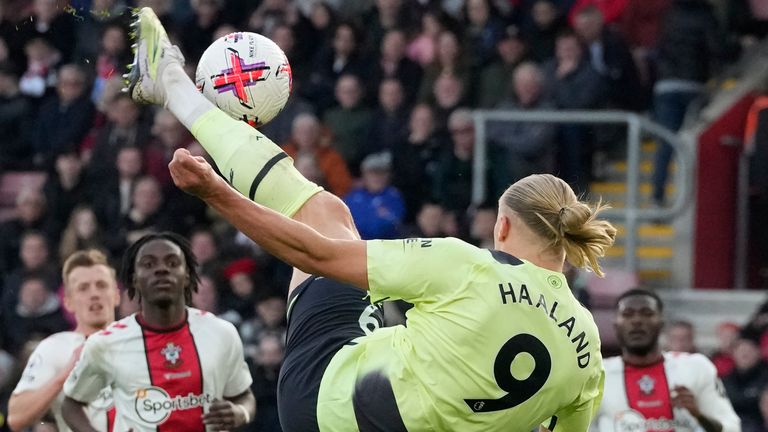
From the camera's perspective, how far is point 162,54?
613 centimetres

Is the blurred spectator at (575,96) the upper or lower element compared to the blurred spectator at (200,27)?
lower

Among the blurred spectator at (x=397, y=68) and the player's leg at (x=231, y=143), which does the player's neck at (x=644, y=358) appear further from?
the blurred spectator at (x=397, y=68)

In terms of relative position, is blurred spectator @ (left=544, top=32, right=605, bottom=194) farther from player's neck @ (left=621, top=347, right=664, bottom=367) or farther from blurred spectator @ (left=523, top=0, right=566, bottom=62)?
player's neck @ (left=621, top=347, right=664, bottom=367)

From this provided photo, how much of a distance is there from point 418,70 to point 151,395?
6192mm

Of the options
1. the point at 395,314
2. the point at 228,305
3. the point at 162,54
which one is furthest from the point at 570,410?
the point at 228,305

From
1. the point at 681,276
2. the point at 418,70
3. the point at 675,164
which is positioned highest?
the point at 418,70

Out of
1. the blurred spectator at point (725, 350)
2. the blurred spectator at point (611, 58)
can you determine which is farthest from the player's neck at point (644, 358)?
the blurred spectator at point (611, 58)

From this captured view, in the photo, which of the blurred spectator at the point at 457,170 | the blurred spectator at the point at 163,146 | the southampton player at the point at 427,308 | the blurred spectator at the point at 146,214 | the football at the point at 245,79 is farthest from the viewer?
the blurred spectator at the point at 163,146

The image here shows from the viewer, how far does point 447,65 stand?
12.8 meters

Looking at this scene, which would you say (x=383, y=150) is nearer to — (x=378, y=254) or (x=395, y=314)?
(x=395, y=314)

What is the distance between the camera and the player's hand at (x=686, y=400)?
813 centimetres

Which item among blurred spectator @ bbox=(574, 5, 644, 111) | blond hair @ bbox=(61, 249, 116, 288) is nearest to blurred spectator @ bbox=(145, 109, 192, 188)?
blurred spectator @ bbox=(574, 5, 644, 111)

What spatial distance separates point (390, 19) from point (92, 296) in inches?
242

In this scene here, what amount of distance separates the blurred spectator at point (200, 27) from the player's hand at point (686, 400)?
6619mm
